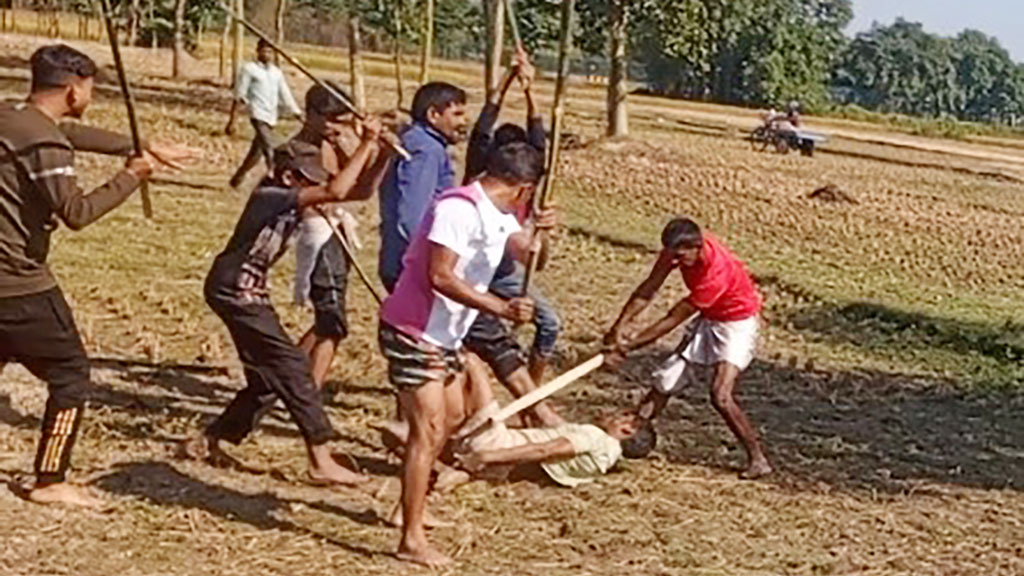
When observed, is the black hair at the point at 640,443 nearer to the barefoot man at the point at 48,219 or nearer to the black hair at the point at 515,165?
the black hair at the point at 515,165

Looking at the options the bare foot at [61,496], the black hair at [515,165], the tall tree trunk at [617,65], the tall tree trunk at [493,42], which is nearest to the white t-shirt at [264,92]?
the tall tree trunk at [493,42]

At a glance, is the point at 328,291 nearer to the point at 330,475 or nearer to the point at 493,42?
the point at 330,475

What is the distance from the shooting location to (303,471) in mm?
8500

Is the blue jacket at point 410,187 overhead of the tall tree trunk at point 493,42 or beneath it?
overhead

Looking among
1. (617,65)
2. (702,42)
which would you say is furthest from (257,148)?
(702,42)

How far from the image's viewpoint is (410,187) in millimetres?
8383

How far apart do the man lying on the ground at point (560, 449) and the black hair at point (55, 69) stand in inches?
88.8

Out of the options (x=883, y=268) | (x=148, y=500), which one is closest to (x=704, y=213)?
(x=883, y=268)

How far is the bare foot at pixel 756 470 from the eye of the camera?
8852mm

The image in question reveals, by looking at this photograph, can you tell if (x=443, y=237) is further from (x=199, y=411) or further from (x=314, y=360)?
(x=199, y=411)

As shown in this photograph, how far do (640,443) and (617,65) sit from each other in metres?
27.6

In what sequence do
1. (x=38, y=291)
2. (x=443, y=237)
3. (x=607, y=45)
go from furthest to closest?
(x=607, y=45) < (x=38, y=291) < (x=443, y=237)

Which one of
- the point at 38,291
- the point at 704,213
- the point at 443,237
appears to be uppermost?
the point at 443,237

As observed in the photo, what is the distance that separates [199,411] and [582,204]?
13.8m
